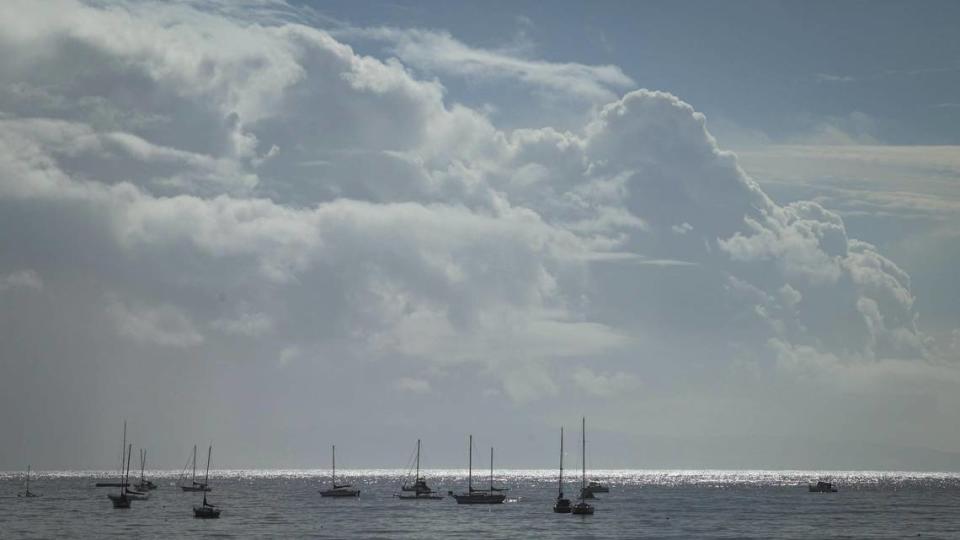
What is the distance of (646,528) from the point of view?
6900 inches

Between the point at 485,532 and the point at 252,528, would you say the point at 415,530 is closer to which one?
the point at 485,532

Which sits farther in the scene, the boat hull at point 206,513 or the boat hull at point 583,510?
the boat hull at point 583,510

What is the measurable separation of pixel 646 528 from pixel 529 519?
24.4m

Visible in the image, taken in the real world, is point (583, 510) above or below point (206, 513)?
above

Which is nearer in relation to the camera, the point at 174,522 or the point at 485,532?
the point at 485,532

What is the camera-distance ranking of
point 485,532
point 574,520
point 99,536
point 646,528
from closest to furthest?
point 99,536 → point 485,532 → point 646,528 → point 574,520

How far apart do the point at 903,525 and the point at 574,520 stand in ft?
163

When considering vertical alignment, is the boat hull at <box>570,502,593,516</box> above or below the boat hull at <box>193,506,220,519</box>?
above

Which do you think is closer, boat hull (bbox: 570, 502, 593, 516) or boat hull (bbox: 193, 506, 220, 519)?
boat hull (bbox: 193, 506, 220, 519)

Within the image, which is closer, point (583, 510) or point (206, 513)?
point (206, 513)

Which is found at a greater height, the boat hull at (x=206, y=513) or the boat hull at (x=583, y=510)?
the boat hull at (x=583, y=510)

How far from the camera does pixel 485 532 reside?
16225 cm

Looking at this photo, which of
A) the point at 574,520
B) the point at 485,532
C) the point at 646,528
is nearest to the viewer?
the point at 485,532

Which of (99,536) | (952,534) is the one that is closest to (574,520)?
(952,534)
